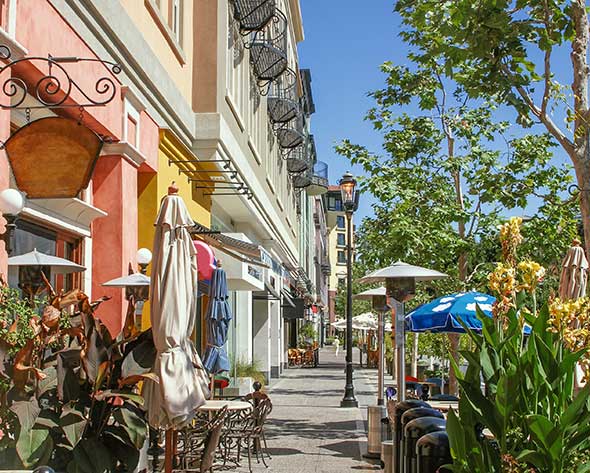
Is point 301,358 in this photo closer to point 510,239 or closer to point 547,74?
point 547,74

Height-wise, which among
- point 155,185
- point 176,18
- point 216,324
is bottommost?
point 216,324

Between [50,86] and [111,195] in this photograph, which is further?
[111,195]

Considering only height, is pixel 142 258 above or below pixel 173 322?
above

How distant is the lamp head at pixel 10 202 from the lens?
6809 millimetres

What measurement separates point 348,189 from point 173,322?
37.9 ft

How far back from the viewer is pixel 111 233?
11086 mm

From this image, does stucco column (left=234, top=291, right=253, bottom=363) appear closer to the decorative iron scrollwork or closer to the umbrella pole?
the decorative iron scrollwork

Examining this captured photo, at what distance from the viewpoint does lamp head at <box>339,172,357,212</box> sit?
19188 millimetres

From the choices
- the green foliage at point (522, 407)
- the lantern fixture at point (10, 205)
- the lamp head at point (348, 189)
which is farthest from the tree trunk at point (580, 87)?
the lamp head at point (348, 189)

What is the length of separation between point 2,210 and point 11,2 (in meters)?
1.89

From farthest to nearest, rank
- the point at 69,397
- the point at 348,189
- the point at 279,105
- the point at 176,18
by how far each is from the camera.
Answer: the point at 279,105 → the point at 348,189 → the point at 176,18 → the point at 69,397

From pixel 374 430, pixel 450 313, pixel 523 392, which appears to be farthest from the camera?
pixel 374 430

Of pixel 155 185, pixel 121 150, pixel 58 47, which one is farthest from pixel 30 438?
pixel 155 185

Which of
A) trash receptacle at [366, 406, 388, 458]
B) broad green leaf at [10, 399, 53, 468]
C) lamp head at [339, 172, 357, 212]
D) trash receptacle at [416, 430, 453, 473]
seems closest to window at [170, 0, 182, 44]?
lamp head at [339, 172, 357, 212]
